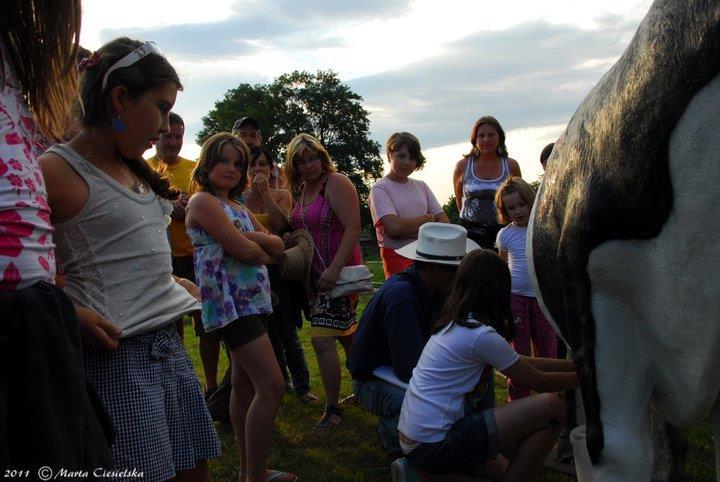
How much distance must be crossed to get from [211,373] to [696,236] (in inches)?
147

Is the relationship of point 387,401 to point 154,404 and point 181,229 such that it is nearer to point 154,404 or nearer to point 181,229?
point 154,404

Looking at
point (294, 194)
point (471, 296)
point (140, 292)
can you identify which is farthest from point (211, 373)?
point (140, 292)

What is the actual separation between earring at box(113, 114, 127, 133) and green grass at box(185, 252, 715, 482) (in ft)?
7.10

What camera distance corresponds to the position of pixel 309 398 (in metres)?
4.91

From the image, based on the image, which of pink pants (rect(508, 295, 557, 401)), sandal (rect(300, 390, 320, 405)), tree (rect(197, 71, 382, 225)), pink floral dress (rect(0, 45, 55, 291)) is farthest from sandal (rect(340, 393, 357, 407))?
tree (rect(197, 71, 382, 225))

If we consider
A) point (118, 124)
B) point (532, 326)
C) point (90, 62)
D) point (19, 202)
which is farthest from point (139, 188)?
point (532, 326)

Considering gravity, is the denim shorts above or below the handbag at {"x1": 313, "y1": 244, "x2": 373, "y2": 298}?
below

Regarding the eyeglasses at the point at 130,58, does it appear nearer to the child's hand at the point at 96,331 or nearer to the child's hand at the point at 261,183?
the child's hand at the point at 96,331

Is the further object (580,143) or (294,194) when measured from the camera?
(294,194)

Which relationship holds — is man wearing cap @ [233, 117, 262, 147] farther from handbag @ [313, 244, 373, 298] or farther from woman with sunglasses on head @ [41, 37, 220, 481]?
woman with sunglasses on head @ [41, 37, 220, 481]

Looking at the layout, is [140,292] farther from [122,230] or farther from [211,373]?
[211,373]

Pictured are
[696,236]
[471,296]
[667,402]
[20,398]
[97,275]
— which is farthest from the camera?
[471,296]

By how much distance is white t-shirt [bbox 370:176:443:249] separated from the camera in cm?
493

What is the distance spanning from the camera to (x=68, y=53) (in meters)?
1.54
